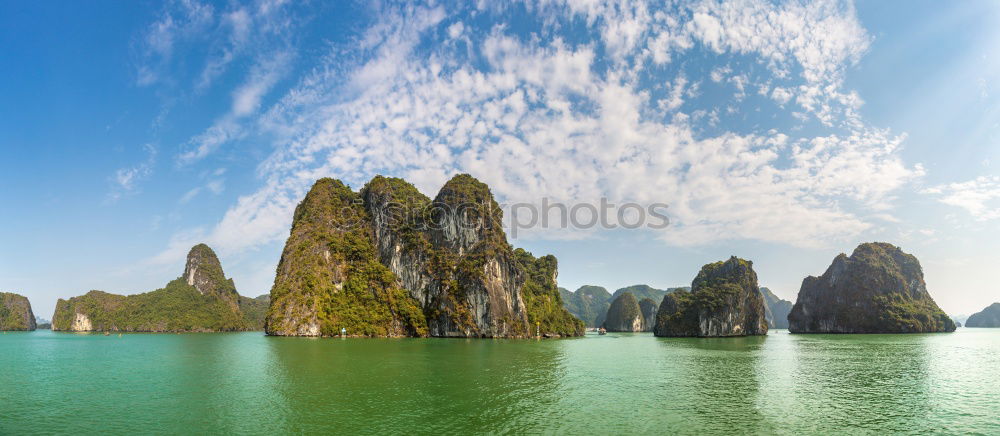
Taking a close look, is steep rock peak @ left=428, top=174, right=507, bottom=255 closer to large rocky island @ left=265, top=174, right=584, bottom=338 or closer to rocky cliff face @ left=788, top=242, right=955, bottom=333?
large rocky island @ left=265, top=174, right=584, bottom=338

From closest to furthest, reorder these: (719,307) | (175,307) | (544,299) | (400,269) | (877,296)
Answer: (400,269) < (719,307) < (877,296) < (544,299) < (175,307)

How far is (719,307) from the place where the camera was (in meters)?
135

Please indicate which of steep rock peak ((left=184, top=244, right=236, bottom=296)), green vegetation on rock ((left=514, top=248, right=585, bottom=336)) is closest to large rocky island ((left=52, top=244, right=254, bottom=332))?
steep rock peak ((left=184, top=244, right=236, bottom=296))

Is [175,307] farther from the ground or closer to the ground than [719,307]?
closer to the ground

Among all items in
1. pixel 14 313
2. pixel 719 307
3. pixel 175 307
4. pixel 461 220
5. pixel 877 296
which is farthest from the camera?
pixel 14 313

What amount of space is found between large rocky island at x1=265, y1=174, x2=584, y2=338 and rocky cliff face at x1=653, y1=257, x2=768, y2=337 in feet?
117

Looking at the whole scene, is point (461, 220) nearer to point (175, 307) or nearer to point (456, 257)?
point (456, 257)

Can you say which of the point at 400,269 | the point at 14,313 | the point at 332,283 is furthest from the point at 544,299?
the point at 14,313

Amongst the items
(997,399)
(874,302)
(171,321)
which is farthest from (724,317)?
(171,321)

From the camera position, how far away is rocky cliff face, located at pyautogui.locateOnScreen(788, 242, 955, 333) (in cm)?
14088

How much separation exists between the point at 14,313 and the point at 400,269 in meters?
191

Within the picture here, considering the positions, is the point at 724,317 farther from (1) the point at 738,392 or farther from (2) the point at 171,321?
(2) the point at 171,321

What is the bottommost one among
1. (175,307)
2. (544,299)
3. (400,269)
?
(175,307)

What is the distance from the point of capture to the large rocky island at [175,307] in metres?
169
